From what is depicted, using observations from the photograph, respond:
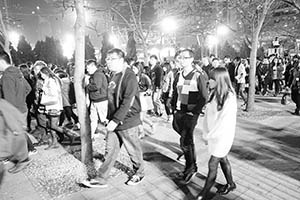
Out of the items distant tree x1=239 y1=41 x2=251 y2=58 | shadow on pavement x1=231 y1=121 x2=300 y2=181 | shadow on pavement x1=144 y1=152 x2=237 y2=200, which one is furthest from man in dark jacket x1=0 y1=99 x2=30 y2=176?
distant tree x1=239 y1=41 x2=251 y2=58

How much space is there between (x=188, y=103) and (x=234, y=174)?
1512 mm

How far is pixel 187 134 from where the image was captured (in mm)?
4016

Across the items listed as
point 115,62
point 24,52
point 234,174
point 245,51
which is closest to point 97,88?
point 115,62

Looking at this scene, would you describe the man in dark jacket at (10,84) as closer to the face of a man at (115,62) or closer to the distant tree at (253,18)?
the face of a man at (115,62)

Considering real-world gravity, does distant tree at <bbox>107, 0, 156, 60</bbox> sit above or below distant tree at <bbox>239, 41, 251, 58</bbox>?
above

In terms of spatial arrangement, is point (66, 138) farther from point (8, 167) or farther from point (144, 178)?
point (144, 178)

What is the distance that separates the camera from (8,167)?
496 centimetres

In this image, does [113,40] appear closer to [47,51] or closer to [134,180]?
[47,51]

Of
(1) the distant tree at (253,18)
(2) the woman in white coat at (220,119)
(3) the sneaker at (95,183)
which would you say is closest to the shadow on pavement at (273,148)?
(2) the woman in white coat at (220,119)

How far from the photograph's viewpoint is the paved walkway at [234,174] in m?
3.70

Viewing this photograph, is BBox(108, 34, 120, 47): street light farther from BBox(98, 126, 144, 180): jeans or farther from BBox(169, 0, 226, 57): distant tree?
BBox(98, 126, 144, 180): jeans

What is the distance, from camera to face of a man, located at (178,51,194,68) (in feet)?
13.1

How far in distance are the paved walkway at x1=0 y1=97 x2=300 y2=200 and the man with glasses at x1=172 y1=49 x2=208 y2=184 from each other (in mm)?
396

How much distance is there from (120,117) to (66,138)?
11.9 feet
